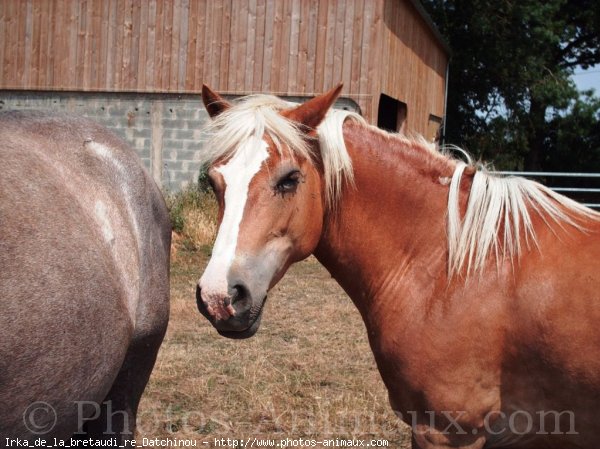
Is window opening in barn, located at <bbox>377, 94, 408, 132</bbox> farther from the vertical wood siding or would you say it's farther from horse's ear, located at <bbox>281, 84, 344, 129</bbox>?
horse's ear, located at <bbox>281, 84, 344, 129</bbox>

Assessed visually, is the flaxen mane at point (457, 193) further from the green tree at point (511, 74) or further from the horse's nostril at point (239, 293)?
the green tree at point (511, 74)

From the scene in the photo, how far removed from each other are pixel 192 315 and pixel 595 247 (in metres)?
4.98

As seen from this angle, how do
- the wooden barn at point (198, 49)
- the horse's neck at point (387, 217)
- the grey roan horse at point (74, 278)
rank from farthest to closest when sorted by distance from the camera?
the wooden barn at point (198, 49), the horse's neck at point (387, 217), the grey roan horse at point (74, 278)

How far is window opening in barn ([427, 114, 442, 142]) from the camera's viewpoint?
17.1m

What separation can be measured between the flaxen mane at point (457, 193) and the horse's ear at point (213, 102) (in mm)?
133

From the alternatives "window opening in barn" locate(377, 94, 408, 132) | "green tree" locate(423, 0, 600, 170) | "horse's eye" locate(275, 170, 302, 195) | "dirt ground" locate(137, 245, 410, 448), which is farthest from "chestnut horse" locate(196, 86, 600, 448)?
"green tree" locate(423, 0, 600, 170)

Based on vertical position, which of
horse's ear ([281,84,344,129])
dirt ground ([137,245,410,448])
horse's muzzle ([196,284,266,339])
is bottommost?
dirt ground ([137,245,410,448])

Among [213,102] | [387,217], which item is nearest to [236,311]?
[387,217]

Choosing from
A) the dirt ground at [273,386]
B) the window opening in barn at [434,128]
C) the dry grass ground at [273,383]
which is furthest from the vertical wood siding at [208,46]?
→ the dirt ground at [273,386]

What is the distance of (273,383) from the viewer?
4.61 metres

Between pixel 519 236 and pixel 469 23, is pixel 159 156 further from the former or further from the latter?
pixel 469 23

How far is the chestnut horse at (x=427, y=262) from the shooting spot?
2.23 metres

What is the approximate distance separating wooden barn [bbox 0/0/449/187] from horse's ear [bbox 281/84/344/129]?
27.9ft

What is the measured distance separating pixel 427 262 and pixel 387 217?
0.26 m
